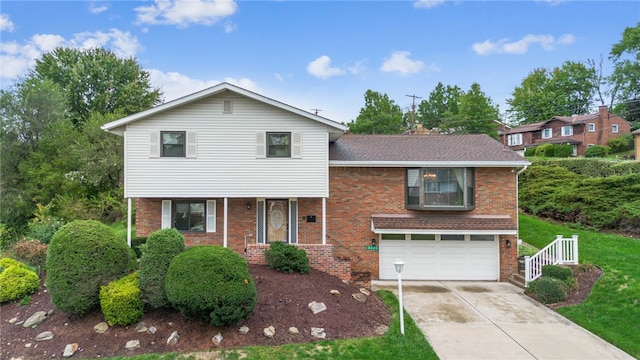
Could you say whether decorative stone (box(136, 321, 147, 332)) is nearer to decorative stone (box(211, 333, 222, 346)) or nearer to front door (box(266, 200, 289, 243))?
decorative stone (box(211, 333, 222, 346))

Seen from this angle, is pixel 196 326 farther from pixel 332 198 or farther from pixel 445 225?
pixel 445 225

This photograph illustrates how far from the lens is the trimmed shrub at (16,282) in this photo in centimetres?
884

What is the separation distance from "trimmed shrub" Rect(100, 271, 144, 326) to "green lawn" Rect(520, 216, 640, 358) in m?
10.0

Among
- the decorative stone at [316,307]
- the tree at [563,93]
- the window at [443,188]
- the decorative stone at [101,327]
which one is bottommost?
the decorative stone at [101,327]

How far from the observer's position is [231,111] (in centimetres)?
1170

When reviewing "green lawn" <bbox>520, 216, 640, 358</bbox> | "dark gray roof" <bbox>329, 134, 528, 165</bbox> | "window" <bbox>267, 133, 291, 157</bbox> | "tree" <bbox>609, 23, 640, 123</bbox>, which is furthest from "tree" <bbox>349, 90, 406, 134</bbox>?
"window" <bbox>267, 133, 291, 157</bbox>

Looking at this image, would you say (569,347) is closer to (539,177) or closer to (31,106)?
(539,177)

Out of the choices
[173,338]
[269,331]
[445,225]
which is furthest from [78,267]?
[445,225]

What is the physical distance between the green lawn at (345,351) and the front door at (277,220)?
5.84 metres

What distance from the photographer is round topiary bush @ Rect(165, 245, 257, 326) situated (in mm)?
6617

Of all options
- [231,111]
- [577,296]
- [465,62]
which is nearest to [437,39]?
[465,62]

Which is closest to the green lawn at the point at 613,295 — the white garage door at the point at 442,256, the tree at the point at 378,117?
the white garage door at the point at 442,256

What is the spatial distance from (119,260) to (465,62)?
19943 millimetres

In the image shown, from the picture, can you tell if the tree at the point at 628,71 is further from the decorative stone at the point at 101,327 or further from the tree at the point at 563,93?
the decorative stone at the point at 101,327
